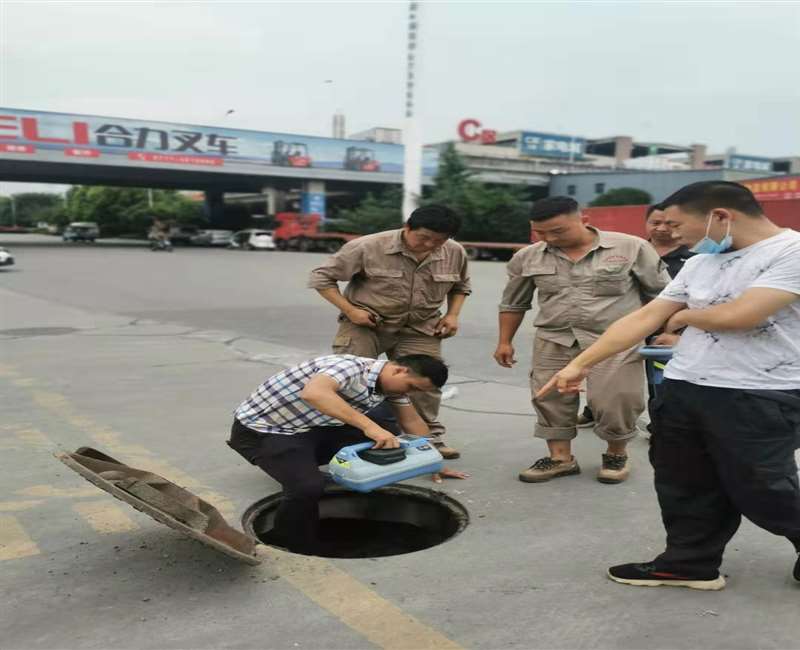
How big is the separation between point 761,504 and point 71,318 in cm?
1068

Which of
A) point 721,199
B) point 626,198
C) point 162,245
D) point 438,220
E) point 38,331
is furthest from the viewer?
point 626,198

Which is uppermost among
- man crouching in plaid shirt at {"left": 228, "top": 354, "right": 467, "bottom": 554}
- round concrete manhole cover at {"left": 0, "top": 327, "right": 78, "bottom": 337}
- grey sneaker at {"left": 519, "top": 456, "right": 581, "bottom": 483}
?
man crouching in plaid shirt at {"left": 228, "top": 354, "right": 467, "bottom": 554}

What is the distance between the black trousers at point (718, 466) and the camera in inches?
98.7

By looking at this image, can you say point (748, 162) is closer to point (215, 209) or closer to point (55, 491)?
point (215, 209)

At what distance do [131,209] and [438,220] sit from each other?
210ft

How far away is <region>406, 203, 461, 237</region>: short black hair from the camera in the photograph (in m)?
4.04

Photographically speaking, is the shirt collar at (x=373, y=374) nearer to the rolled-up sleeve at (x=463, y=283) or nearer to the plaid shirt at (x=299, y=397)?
the plaid shirt at (x=299, y=397)

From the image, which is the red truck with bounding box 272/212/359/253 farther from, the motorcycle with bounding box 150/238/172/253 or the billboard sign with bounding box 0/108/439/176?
the motorcycle with bounding box 150/238/172/253

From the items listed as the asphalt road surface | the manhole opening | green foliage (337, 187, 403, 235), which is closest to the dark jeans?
the manhole opening

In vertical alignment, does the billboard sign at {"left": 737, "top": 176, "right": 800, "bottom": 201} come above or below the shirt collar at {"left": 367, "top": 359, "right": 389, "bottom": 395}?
above

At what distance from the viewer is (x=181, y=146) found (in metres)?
38.8

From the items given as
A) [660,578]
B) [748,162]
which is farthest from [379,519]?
[748,162]

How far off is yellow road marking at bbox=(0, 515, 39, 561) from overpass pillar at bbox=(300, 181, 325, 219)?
39.6 m

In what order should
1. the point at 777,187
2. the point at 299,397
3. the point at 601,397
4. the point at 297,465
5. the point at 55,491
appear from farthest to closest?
1. the point at 777,187
2. the point at 601,397
3. the point at 55,491
4. the point at 299,397
5. the point at 297,465
